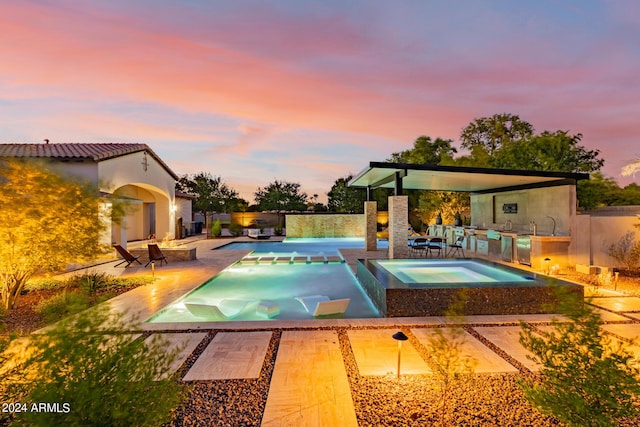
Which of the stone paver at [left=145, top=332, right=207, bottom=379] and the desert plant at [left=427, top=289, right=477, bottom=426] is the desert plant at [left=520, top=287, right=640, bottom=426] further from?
the stone paver at [left=145, top=332, right=207, bottom=379]

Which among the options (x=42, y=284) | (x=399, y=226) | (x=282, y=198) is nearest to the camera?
(x=42, y=284)

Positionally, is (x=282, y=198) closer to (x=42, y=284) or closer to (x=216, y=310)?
(x=42, y=284)

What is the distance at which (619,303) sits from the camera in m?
5.95

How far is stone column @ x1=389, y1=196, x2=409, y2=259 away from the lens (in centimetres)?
1056

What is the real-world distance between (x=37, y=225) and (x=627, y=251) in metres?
14.9

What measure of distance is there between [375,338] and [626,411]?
9.42ft

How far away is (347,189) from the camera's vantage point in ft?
86.4

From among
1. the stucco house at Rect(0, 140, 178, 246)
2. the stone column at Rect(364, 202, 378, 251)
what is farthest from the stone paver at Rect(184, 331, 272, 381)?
the stone column at Rect(364, 202, 378, 251)

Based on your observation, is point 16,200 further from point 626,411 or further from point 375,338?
point 626,411

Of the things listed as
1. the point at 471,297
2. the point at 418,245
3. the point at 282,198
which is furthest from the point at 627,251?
the point at 282,198

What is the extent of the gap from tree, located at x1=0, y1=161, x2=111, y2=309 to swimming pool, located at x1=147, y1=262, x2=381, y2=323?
2344mm

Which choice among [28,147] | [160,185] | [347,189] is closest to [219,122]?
[160,185]

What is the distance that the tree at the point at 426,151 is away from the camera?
86.6 feet

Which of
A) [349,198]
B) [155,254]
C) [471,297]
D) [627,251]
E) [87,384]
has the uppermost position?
[349,198]
